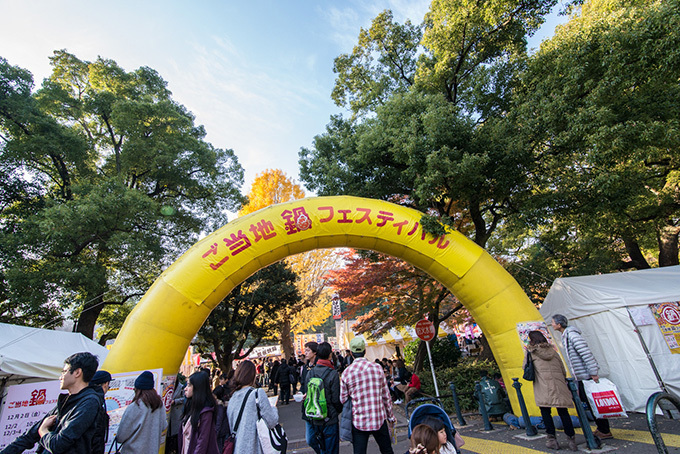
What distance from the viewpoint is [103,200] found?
9.76m

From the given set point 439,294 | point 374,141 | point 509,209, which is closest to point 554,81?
point 509,209

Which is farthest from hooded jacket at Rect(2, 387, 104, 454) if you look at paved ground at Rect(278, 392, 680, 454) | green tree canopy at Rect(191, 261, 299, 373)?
green tree canopy at Rect(191, 261, 299, 373)

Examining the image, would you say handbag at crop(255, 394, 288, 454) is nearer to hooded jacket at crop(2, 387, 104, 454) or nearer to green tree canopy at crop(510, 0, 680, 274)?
hooded jacket at crop(2, 387, 104, 454)

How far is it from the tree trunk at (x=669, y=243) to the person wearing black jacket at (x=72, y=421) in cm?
1806

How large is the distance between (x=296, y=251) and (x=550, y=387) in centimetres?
514

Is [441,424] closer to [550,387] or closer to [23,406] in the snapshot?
[550,387]

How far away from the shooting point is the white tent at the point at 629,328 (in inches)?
252

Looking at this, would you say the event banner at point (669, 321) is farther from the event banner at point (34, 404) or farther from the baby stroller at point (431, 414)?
the event banner at point (34, 404)

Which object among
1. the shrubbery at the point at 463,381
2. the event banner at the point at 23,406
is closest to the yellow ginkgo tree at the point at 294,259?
the shrubbery at the point at 463,381

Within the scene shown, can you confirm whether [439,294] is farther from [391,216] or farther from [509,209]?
[391,216]

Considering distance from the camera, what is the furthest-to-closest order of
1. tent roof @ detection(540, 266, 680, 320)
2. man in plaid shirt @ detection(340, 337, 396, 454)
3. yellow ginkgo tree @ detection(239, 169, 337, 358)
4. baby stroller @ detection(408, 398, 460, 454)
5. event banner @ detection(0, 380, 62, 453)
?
yellow ginkgo tree @ detection(239, 169, 337, 358) < tent roof @ detection(540, 266, 680, 320) < event banner @ detection(0, 380, 62, 453) < man in plaid shirt @ detection(340, 337, 396, 454) < baby stroller @ detection(408, 398, 460, 454)

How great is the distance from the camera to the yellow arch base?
610cm

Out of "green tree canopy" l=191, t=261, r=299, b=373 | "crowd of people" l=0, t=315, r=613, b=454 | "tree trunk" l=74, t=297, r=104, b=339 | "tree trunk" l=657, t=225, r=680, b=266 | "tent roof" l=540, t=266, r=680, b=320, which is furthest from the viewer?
"green tree canopy" l=191, t=261, r=299, b=373

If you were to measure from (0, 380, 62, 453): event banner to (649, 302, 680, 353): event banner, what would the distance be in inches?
423
